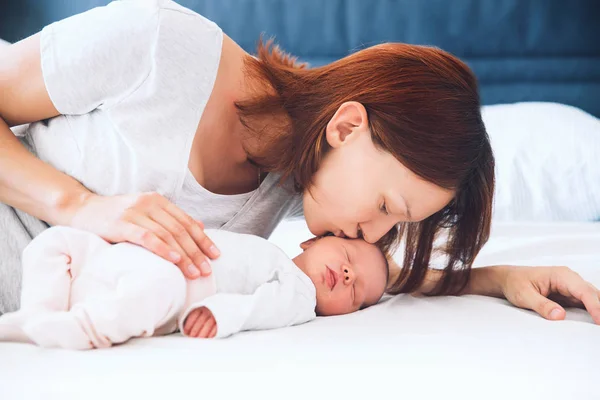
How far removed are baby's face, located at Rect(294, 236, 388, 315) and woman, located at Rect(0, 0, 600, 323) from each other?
32 millimetres

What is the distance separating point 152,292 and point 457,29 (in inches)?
73.9

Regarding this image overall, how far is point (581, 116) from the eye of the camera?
7.08 ft

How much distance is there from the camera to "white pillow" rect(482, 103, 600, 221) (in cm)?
198

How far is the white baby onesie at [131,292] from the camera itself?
0.84 metres

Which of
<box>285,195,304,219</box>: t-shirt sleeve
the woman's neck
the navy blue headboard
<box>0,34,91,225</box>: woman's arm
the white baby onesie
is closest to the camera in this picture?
the white baby onesie

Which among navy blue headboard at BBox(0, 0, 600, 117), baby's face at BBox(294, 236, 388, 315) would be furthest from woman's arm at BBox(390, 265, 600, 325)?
navy blue headboard at BBox(0, 0, 600, 117)

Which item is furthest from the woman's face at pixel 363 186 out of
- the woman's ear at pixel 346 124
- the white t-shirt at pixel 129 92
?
the white t-shirt at pixel 129 92

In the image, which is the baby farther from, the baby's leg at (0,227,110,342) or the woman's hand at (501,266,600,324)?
the woman's hand at (501,266,600,324)

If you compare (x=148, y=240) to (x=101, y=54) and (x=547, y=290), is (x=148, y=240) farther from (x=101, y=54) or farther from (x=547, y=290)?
(x=547, y=290)

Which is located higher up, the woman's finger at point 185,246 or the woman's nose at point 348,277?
the woman's finger at point 185,246

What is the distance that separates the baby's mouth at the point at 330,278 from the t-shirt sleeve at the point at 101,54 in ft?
1.45

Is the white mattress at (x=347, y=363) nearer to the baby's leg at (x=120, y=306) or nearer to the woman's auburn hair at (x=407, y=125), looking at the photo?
the baby's leg at (x=120, y=306)

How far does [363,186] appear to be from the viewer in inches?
44.8

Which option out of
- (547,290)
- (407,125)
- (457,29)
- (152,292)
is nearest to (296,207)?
(407,125)
